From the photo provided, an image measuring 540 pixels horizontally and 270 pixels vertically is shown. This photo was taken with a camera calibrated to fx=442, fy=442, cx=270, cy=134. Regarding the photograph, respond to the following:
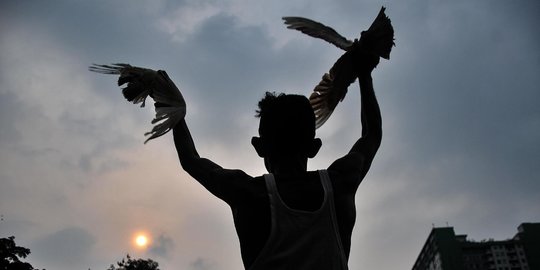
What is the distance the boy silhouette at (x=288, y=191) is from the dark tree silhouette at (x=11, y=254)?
1079 inches

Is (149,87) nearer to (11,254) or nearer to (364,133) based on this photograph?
(364,133)

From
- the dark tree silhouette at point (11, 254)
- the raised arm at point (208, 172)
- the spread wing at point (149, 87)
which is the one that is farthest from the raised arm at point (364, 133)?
the dark tree silhouette at point (11, 254)

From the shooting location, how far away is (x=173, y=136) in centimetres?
216

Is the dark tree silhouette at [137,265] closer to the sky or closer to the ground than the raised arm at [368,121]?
closer to the sky

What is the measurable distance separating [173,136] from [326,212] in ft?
2.89

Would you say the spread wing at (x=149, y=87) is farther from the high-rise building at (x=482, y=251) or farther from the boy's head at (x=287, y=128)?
the high-rise building at (x=482, y=251)

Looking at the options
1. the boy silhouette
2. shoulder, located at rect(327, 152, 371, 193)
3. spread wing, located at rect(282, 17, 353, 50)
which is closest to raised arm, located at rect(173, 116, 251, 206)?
the boy silhouette

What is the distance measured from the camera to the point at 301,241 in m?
1.61

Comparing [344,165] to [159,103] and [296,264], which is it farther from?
[159,103]

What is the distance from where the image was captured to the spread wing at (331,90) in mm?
2439

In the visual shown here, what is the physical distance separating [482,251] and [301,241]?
4616 inches

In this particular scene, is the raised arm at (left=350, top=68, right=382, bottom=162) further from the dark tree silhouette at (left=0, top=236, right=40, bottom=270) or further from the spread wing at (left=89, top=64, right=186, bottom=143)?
the dark tree silhouette at (left=0, top=236, right=40, bottom=270)

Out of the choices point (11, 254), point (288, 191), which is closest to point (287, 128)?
point (288, 191)

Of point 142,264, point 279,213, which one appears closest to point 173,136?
point 279,213
